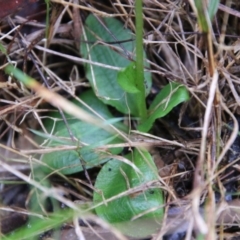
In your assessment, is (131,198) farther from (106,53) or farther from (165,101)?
(106,53)

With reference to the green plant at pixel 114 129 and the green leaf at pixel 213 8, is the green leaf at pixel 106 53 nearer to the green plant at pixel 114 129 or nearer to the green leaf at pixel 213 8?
the green plant at pixel 114 129

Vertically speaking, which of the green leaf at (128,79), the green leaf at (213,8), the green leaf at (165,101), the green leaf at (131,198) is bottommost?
the green leaf at (131,198)

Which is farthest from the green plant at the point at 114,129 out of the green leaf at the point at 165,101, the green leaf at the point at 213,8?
the green leaf at the point at 213,8

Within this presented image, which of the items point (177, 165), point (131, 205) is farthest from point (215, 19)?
point (131, 205)

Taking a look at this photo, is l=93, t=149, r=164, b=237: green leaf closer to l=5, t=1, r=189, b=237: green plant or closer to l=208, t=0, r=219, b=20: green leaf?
l=5, t=1, r=189, b=237: green plant

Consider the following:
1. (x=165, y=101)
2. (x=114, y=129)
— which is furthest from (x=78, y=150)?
(x=165, y=101)

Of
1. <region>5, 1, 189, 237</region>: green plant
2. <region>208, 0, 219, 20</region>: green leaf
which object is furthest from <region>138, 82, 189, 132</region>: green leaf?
<region>208, 0, 219, 20</region>: green leaf

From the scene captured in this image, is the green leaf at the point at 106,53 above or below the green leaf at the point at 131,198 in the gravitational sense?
above
